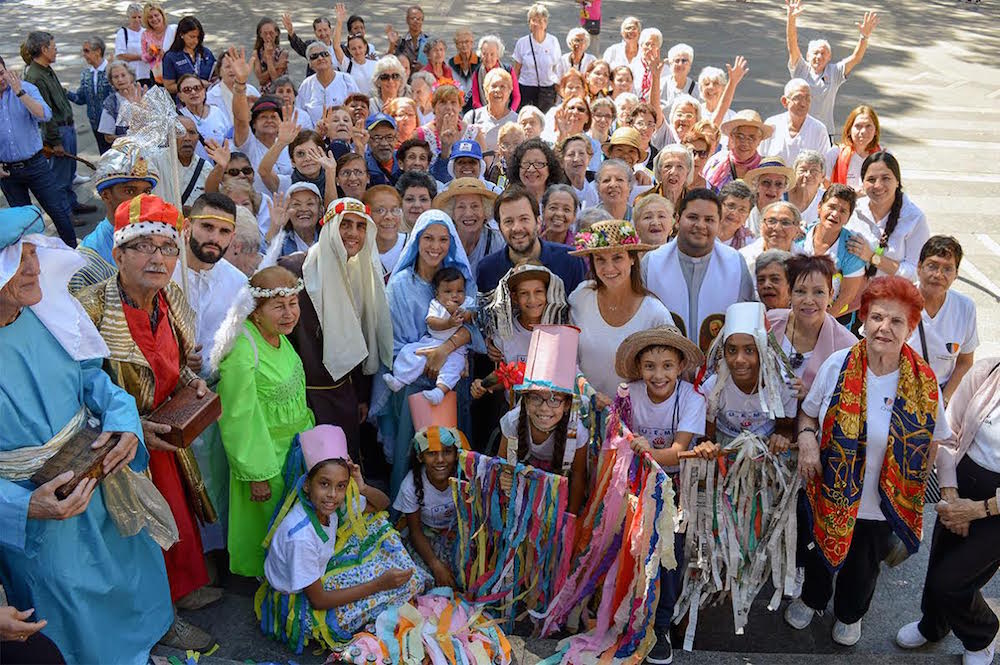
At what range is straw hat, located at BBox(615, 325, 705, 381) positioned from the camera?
4.14m

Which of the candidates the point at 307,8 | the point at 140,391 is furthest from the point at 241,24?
the point at 140,391

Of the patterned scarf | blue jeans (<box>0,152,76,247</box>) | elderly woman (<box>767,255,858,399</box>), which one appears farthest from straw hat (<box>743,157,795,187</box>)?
blue jeans (<box>0,152,76,247</box>)

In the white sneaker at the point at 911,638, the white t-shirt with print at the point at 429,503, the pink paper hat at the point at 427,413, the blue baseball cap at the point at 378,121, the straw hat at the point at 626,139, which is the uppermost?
the blue baseball cap at the point at 378,121

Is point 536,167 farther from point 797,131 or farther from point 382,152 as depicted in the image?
point 797,131

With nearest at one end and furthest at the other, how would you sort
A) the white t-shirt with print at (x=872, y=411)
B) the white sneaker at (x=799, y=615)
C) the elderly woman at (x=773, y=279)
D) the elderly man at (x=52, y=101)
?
the white t-shirt with print at (x=872, y=411), the white sneaker at (x=799, y=615), the elderly woman at (x=773, y=279), the elderly man at (x=52, y=101)

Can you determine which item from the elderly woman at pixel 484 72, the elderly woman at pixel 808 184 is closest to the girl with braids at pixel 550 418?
the elderly woman at pixel 808 184

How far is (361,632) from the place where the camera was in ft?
13.7

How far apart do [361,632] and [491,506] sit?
0.88 m

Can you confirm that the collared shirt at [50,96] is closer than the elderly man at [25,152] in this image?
No

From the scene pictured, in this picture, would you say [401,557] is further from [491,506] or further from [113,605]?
[113,605]

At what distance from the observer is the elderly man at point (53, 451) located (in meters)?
3.28

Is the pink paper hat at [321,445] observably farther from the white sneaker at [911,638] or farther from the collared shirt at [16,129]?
the collared shirt at [16,129]

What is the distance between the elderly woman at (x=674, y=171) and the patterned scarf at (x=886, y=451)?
2.73 meters

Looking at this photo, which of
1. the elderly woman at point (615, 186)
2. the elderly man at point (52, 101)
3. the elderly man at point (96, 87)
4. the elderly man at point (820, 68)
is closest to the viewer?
the elderly woman at point (615, 186)
